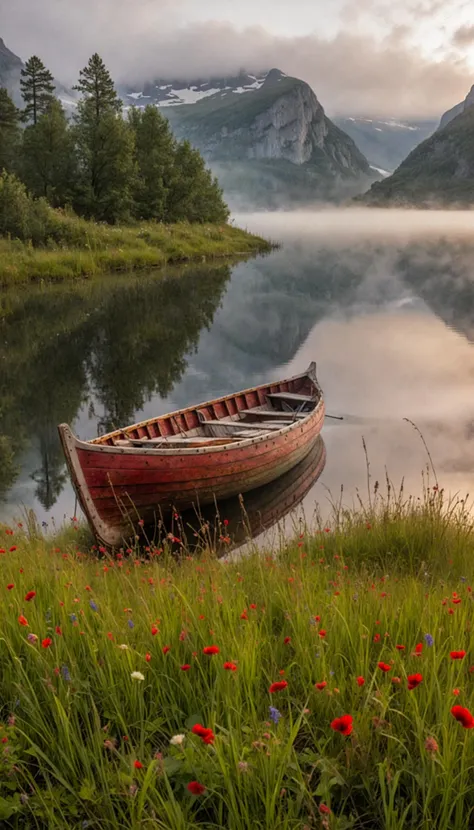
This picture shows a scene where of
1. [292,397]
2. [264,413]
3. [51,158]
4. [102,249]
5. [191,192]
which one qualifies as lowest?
[264,413]

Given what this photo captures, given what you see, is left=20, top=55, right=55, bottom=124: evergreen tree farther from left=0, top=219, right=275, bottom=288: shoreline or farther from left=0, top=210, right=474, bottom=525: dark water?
left=0, top=210, right=474, bottom=525: dark water

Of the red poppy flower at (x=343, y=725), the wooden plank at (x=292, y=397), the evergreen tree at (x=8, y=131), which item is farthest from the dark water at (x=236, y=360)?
the evergreen tree at (x=8, y=131)

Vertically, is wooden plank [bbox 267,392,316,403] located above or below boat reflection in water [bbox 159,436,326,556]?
above

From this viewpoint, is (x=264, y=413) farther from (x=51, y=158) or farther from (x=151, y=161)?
(x=151, y=161)

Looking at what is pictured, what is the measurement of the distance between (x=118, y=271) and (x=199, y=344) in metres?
22.1

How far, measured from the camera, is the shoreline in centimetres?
4150

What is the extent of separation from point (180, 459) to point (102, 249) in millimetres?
41945

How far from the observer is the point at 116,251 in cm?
5178

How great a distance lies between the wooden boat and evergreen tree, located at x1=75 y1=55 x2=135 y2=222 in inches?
1850

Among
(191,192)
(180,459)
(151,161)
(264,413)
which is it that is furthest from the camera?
(191,192)

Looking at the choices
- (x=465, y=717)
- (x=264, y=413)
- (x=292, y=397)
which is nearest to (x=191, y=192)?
(x=292, y=397)

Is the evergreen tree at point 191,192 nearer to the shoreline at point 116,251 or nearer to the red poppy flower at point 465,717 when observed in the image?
the shoreline at point 116,251

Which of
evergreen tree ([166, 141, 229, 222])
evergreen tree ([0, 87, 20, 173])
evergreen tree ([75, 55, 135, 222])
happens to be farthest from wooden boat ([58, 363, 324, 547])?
evergreen tree ([166, 141, 229, 222])

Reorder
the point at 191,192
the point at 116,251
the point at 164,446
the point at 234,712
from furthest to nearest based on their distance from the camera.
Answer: the point at 191,192 → the point at 116,251 → the point at 164,446 → the point at 234,712
